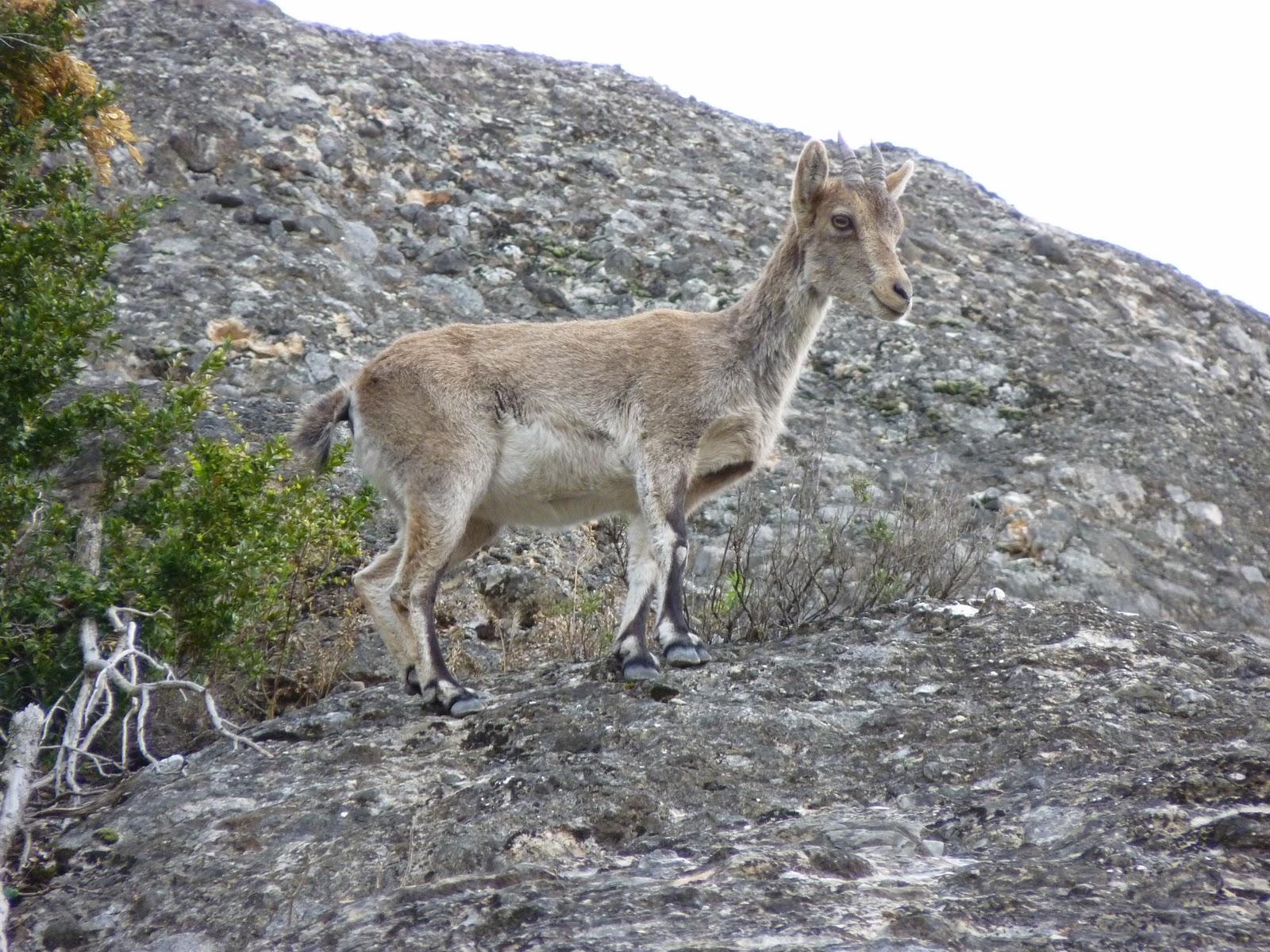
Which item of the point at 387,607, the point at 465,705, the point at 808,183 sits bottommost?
the point at 465,705

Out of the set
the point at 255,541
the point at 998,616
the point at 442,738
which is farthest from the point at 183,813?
the point at 998,616

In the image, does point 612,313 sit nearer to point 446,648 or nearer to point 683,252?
point 683,252

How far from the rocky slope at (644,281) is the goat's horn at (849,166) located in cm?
274

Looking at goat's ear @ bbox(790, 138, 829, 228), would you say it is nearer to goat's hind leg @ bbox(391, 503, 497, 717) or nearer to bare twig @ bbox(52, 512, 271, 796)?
goat's hind leg @ bbox(391, 503, 497, 717)

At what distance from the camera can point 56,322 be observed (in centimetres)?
584

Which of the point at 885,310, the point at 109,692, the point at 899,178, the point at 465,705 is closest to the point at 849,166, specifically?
the point at 899,178

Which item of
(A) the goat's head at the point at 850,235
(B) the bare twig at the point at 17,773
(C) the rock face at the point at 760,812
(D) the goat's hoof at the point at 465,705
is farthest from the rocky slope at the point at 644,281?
(B) the bare twig at the point at 17,773

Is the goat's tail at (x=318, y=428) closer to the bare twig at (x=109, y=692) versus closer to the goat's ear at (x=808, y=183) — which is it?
the bare twig at (x=109, y=692)

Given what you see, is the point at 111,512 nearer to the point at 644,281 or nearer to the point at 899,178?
the point at 899,178

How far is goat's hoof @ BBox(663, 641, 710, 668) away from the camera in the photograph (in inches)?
218

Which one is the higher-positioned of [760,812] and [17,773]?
[760,812]

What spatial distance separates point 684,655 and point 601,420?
125cm

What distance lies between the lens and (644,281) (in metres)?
10.7

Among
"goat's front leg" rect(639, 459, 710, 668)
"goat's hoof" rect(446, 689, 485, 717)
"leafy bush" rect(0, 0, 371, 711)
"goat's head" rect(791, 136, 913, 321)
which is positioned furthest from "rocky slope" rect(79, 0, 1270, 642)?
"goat's hoof" rect(446, 689, 485, 717)
